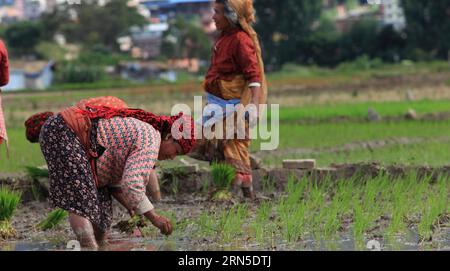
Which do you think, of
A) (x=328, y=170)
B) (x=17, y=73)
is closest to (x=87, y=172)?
(x=328, y=170)

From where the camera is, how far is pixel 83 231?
5.71 meters

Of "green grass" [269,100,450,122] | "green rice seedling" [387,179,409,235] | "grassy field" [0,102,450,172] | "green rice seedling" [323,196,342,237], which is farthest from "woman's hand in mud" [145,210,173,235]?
"green grass" [269,100,450,122]

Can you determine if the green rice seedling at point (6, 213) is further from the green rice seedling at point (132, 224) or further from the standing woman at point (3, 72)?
the green rice seedling at point (132, 224)

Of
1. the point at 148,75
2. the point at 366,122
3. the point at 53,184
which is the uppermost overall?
the point at 53,184

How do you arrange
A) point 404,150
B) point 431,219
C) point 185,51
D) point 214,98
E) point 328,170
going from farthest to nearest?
point 185,51 < point 404,150 < point 328,170 < point 214,98 < point 431,219

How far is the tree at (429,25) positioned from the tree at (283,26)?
20.6 ft

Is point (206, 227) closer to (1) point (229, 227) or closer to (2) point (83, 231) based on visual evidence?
(1) point (229, 227)

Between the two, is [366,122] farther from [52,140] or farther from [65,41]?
[65,41]

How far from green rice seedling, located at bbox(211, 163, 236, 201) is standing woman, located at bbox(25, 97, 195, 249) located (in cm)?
231

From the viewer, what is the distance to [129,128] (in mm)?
5648

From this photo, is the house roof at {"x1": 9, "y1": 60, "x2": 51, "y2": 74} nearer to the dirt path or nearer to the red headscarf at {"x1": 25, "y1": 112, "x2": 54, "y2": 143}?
the dirt path

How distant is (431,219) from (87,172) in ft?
6.67

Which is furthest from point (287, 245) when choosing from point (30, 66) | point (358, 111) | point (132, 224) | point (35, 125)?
point (30, 66)

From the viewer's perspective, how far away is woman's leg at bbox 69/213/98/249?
225 inches
